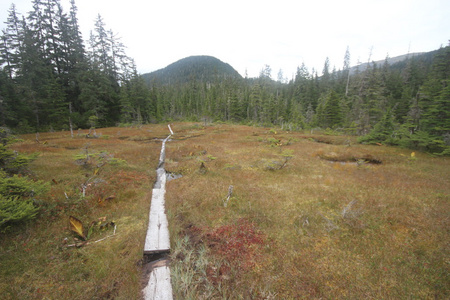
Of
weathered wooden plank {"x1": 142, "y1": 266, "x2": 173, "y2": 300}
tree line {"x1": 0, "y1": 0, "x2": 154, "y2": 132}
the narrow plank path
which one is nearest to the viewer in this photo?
weathered wooden plank {"x1": 142, "y1": 266, "x2": 173, "y2": 300}

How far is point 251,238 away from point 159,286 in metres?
3.83

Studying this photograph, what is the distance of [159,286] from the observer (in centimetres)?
550

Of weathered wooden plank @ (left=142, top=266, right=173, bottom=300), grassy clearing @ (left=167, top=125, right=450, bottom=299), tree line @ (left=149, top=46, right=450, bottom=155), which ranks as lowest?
weathered wooden plank @ (left=142, top=266, right=173, bottom=300)

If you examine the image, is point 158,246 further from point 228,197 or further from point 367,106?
point 367,106

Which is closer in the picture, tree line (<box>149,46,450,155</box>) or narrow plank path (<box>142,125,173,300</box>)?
narrow plank path (<box>142,125,173,300</box>)

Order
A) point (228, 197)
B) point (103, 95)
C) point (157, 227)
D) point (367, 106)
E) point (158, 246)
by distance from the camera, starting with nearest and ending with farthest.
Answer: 1. point (158, 246)
2. point (157, 227)
3. point (228, 197)
4. point (367, 106)
5. point (103, 95)

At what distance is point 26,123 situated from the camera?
30.6 metres

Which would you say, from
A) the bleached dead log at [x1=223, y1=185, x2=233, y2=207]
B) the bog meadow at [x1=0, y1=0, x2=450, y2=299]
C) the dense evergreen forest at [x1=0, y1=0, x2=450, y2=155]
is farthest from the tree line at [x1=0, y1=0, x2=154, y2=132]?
the bleached dead log at [x1=223, y1=185, x2=233, y2=207]

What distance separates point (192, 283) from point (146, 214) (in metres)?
5.35

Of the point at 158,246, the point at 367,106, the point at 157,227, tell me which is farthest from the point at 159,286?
the point at 367,106

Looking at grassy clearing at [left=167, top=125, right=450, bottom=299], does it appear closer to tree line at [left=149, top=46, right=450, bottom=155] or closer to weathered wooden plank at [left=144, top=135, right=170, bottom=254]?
weathered wooden plank at [left=144, top=135, right=170, bottom=254]

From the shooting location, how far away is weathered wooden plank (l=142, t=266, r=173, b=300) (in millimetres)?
5209

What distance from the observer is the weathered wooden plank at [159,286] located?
5.21 meters

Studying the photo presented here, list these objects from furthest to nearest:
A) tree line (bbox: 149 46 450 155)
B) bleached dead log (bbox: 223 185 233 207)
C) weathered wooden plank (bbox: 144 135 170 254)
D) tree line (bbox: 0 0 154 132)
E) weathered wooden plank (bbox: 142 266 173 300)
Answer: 1. tree line (bbox: 0 0 154 132)
2. tree line (bbox: 149 46 450 155)
3. bleached dead log (bbox: 223 185 233 207)
4. weathered wooden plank (bbox: 144 135 170 254)
5. weathered wooden plank (bbox: 142 266 173 300)
